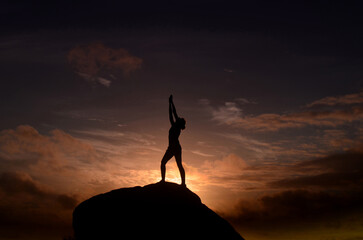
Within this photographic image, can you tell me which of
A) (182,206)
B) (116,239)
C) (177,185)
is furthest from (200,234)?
(116,239)

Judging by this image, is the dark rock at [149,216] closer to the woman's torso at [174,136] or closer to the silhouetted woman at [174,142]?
the silhouetted woman at [174,142]

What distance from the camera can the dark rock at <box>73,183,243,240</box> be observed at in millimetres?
16516

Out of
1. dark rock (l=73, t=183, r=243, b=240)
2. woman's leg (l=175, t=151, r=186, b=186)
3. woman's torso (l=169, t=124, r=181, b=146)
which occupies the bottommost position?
dark rock (l=73, t=183, r=243, b=240)

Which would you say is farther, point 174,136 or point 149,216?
point 174,136

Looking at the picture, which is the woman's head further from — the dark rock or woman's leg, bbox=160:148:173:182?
the dark rock

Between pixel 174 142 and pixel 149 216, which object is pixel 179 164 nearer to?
pixel 174 142

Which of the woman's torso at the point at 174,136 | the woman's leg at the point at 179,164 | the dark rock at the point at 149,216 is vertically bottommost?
the dark rock at the point at 149,216

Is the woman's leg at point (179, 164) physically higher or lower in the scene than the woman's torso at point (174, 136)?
lower

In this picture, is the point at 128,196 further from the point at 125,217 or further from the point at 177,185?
the point at 177,185

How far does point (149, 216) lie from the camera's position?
55.3ft

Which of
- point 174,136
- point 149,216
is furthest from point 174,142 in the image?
point 149,216

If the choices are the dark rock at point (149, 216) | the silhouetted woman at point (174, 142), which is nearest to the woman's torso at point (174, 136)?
the silhouetted woman at point (174, 142)

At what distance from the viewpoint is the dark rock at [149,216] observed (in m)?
16.5

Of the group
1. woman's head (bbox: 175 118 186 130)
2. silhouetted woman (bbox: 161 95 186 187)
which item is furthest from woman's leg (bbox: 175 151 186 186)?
woman's head (bbox: 175 118 186 130)
